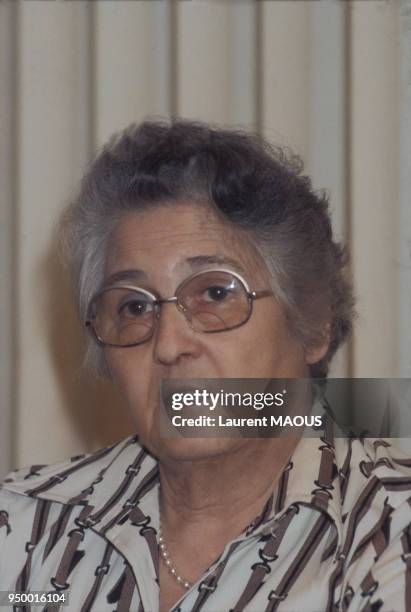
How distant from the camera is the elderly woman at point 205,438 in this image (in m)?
1.13

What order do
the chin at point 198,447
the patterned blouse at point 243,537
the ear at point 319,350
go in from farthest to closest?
the ear at point 319,350, the chin at point 198,447, the patterned blouse at point 243,537

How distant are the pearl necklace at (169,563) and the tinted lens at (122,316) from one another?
0.30m

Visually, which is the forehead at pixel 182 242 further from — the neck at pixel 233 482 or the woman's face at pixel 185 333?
the neck at pixel 233 482

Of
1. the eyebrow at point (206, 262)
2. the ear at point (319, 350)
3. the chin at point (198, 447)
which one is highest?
the eyebrow at point (206, 262)

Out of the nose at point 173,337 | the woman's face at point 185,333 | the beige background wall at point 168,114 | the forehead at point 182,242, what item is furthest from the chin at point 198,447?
the beige background wall at point 168,114

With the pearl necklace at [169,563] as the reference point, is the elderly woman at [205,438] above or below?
above

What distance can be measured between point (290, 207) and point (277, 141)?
35 centimetres

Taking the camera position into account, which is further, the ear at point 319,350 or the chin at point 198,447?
the ear at point 319,350

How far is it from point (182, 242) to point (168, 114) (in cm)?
53

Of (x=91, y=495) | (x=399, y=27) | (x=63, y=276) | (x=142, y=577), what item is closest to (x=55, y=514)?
(x=91, y=495)

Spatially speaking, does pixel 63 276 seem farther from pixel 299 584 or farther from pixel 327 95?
pixel 299 584

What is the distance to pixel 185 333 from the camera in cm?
118

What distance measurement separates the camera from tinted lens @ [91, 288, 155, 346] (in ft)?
4.05

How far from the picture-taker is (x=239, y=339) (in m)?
1.19
